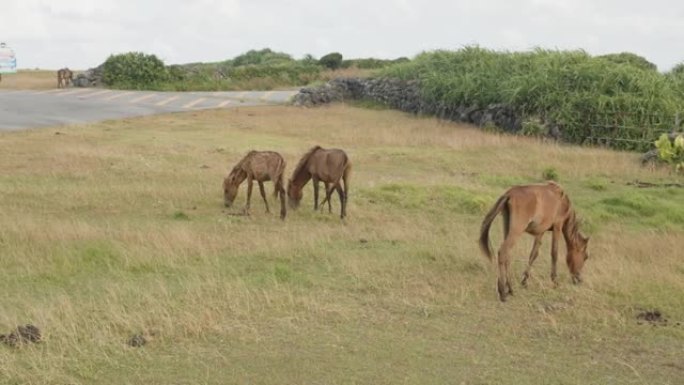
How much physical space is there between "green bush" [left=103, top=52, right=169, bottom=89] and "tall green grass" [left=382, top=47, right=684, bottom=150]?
841 inches

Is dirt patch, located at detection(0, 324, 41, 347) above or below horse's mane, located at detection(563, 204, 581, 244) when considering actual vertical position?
below

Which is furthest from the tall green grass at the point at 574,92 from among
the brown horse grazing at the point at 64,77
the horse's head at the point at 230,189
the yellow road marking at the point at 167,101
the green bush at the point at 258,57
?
the green bush at the point at 258,57

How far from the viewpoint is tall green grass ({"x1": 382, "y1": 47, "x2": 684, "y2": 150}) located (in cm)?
2392

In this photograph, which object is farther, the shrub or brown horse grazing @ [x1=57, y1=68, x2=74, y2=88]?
the shrub

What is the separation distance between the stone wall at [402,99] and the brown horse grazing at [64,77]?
17493 millimetres

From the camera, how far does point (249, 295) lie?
304 inches

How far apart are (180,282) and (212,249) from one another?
1.46 meters

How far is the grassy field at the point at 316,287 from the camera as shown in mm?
6109

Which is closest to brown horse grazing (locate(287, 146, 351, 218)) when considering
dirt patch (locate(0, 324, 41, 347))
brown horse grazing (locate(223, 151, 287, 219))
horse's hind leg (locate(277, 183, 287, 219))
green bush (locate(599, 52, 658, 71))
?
brown horse grazing (locate(223, 151, 287, 219))

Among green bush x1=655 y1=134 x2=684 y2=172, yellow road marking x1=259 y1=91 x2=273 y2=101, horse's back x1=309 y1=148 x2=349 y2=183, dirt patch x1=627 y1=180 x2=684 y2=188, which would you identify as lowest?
dirt patch x1=627 y1=180 x2=684 y2=188

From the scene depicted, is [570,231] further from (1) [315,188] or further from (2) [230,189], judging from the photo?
(2) [230,189]

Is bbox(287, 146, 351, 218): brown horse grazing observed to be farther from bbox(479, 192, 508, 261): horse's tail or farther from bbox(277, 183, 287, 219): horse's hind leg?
bbox(479, 192, 508, 261): horse's tail

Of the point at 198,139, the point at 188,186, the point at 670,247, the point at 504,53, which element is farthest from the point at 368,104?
the point at 670,247

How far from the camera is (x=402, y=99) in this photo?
36.3 meters
